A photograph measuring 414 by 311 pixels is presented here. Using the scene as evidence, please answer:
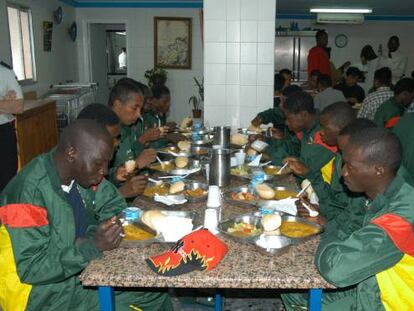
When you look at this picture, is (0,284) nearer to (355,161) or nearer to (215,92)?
(355,161)

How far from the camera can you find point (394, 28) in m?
11.4

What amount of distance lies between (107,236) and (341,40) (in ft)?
35.7

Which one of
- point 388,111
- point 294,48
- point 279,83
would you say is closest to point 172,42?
point 294,48

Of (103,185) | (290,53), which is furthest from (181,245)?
(290,53)

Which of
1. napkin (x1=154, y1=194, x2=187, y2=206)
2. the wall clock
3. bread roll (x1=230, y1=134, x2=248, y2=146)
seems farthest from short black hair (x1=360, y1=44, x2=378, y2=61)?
napkin (x1=154, y1=194, x2=187, y2=206)

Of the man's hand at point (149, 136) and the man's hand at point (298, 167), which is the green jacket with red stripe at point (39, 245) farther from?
the man's hand at point (149, 136)

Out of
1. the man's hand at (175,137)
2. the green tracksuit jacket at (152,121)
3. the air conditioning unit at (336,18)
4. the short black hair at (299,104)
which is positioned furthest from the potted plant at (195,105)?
the short black hair at (299,104)

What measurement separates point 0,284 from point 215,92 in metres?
4.08

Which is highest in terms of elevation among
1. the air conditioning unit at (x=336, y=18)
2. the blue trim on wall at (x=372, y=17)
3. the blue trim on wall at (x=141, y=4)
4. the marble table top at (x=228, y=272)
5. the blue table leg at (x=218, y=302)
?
the blue trim on wall at (x=141, y=4)

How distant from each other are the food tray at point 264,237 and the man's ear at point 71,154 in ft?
2.27

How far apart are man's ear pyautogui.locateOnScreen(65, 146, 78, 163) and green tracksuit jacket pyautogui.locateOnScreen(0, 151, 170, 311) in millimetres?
80

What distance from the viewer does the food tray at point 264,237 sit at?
5.89 ft

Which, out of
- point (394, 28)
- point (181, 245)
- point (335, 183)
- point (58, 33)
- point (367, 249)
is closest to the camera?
point (367, 249)

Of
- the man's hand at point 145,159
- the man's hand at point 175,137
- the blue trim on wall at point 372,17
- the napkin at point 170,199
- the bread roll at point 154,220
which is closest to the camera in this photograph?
the bread roll at point 154,220
